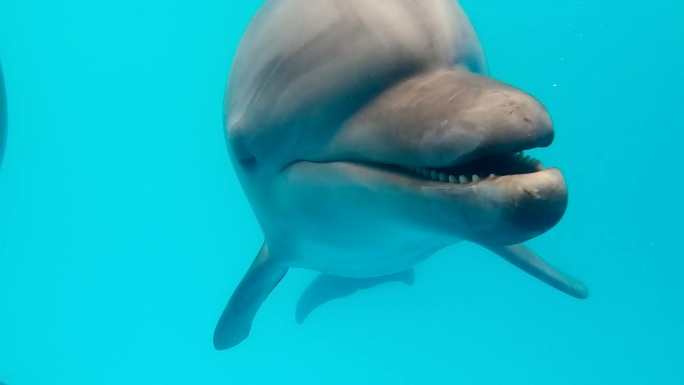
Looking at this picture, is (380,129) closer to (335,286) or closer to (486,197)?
(486,197)

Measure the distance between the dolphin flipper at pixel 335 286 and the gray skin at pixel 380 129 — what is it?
4.48m

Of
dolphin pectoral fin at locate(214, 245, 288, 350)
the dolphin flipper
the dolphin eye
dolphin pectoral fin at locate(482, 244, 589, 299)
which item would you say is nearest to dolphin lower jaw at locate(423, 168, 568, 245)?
the dolphin eye

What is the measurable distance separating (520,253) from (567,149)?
21.9m

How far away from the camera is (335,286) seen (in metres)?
10.8

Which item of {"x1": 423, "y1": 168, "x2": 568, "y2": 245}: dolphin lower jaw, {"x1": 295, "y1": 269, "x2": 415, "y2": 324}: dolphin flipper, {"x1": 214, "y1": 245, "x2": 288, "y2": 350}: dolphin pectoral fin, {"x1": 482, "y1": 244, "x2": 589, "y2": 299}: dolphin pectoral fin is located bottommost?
{"x1": 295, "y1": 269, "x2": 415, "y2": 324}: dolphin flipper

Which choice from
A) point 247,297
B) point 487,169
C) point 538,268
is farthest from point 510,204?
point 538,268

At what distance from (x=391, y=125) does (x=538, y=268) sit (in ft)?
18.7

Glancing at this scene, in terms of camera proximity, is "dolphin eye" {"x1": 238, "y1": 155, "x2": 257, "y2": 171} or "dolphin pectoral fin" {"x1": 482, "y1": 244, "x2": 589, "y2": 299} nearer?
"dolphin eye" {"x1": 238, "y1": 155, "x2": 257, "y2": 171}

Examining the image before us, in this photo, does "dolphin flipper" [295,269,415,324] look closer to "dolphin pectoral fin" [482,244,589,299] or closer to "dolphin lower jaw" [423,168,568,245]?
"dolphin pectoral fin" [482,244,589,299]

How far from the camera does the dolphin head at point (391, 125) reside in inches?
106

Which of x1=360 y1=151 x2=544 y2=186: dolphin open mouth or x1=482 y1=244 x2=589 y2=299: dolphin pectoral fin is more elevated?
x1=360 y1=151 x2=544 y2=186: dolphin open mouth

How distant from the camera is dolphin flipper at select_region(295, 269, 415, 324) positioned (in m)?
10.0

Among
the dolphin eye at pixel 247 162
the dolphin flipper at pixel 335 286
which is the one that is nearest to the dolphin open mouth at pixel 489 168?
the dolphin eye at pixel 247 162

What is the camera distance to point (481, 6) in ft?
91.1
